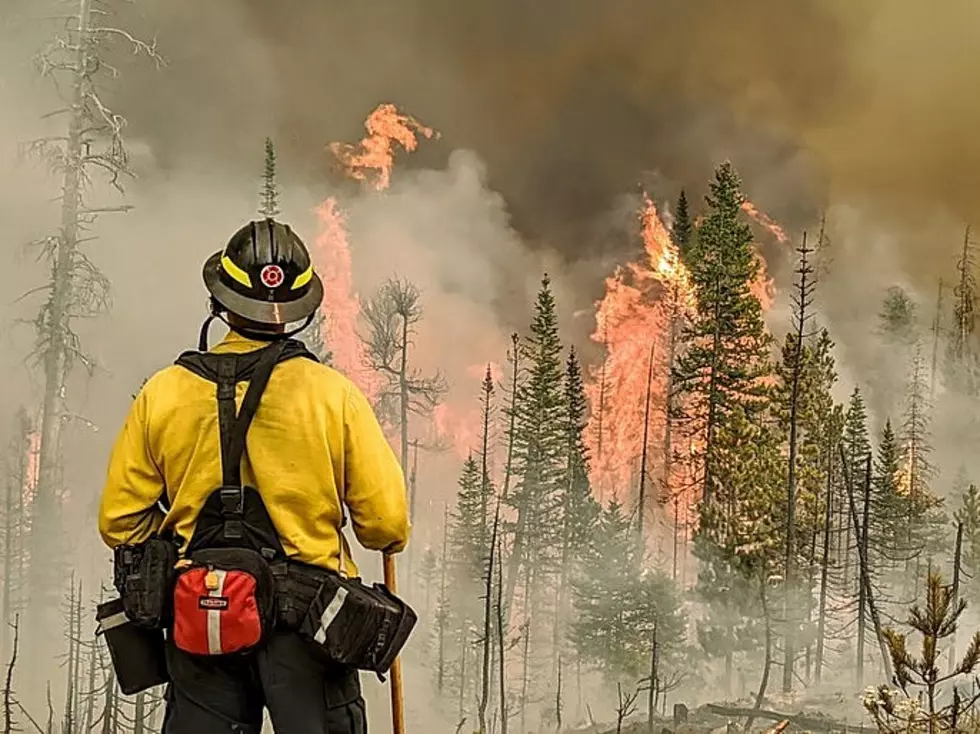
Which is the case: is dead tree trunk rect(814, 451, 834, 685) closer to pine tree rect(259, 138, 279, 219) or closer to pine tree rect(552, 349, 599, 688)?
pine tree rect(552, 349, 599, 688)

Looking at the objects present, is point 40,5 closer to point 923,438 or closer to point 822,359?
point 822,359

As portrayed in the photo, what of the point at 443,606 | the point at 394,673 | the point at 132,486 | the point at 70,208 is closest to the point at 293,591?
the point at 132,486

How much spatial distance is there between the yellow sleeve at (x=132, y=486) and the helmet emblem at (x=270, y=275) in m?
0.29

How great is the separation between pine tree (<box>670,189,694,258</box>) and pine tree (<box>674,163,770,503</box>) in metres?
0.03

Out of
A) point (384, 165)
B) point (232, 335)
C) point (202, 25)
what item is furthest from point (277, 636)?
point (202, 25)

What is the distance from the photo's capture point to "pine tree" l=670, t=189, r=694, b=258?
4.11m

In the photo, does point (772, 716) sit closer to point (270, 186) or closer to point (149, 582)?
point (270, 186)

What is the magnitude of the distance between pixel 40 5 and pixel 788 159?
8.82ft

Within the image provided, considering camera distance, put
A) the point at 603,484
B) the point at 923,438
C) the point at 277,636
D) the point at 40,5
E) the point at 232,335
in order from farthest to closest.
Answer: the point at 923,438 < the point at 603,484 < the point at 40,5 < the point at 232,335 < the point at 277,636

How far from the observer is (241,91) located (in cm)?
385

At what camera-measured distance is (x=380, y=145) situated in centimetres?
392

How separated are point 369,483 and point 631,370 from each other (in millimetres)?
2204

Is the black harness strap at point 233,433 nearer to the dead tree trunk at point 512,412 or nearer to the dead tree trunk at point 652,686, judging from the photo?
the dead tree trunk at point 512,412

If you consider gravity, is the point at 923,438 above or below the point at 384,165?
below
